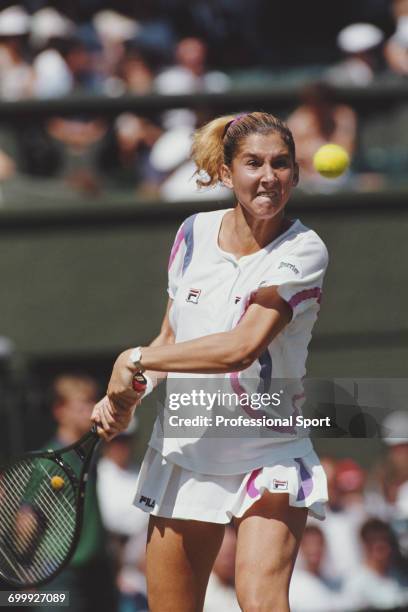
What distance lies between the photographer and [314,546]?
279 inches

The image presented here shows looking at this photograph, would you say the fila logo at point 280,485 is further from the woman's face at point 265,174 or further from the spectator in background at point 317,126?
the spectator in background at point 317,126

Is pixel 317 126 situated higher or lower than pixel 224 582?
higher

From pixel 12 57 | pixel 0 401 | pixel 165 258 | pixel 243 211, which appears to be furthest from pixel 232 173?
pixel 12 57

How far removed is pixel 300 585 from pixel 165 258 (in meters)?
2.87

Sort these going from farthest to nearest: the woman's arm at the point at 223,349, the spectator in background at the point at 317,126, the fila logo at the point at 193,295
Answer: the spectator in background at the point at 317,126, the fila logo at the point at 193,295, the woman's arm at the point at 223,349

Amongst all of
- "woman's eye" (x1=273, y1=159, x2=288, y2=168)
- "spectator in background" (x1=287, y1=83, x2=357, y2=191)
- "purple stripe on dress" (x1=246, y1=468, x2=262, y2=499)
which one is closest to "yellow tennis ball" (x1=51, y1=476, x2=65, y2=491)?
"purple stripe on dress" (x1=246, y1=468, x2=262, y2=499)

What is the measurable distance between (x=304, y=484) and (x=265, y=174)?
1006mm

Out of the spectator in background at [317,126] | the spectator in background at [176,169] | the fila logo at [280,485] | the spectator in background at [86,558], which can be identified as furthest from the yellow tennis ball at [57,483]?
the spectator in background at [176,169]

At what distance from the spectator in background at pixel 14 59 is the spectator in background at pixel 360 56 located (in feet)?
7.38

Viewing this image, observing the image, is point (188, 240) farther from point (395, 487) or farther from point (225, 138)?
point (395, 487)

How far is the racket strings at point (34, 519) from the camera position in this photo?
4.64m

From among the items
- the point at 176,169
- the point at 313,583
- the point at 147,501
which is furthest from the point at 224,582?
the point at 176,169

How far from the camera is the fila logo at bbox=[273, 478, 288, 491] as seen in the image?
13.8ft

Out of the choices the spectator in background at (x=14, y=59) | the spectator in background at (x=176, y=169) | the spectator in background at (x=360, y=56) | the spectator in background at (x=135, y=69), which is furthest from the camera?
the spectator in background at (x=360, y=56)
